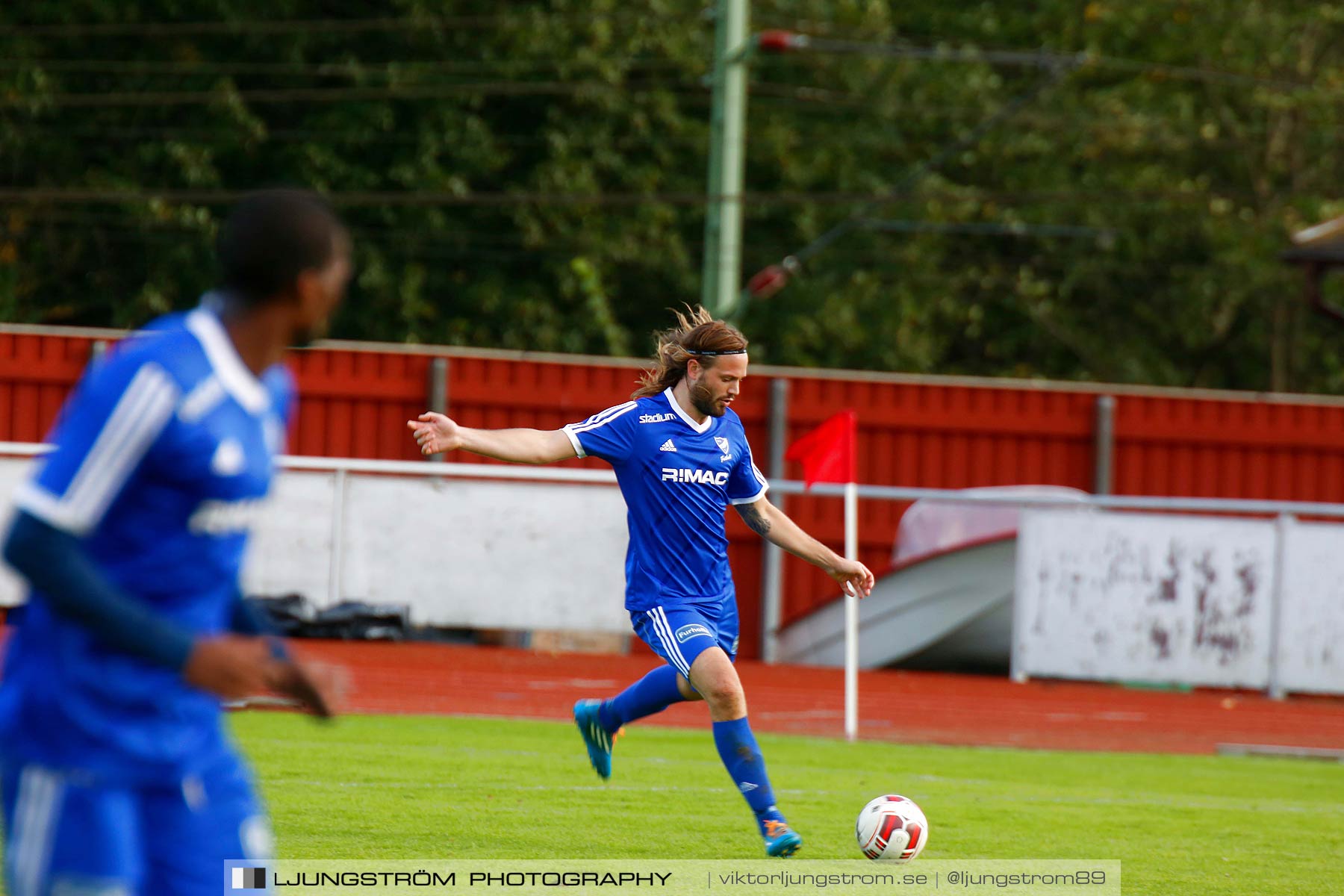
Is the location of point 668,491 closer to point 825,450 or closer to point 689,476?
point 689,476

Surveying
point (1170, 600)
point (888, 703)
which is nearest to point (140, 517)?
point (888, 703)

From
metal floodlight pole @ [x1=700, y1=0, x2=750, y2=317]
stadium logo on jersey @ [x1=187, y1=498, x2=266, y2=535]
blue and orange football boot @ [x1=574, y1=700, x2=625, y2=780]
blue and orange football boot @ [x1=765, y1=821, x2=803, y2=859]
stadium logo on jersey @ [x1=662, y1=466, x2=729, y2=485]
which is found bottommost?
blue and orange football boot @ [x1=765, y1=821, x2=803, y2=859]

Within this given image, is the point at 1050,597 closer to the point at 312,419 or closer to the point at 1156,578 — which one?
the point at 1156,578

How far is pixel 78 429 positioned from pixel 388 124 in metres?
24.2

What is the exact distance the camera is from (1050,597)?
→ 54.1 ft

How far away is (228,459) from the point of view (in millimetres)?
2986

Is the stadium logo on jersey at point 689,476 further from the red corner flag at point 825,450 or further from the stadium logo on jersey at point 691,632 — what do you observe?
the red corner flag at point 825,450

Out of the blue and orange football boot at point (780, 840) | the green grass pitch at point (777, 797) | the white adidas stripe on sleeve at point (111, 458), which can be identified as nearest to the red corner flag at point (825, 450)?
the green grass pitch at point (777, 797)

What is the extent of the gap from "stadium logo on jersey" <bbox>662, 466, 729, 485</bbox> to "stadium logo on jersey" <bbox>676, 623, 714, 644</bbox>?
0.65m

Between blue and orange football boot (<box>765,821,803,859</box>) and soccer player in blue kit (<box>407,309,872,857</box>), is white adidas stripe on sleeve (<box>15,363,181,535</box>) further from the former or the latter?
blue and orange football boot (<box>765,821,803,859</box>)

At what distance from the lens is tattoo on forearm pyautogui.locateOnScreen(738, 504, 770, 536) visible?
7555mm

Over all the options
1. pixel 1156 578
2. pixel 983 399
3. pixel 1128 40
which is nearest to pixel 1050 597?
pixel 1156 578

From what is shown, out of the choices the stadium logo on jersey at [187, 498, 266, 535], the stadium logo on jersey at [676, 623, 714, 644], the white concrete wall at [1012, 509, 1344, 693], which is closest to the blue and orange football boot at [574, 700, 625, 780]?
the stadium logo on jersey at [676, 623, 714, 644]

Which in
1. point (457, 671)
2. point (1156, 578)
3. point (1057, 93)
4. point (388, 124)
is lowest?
point (457, 671)
